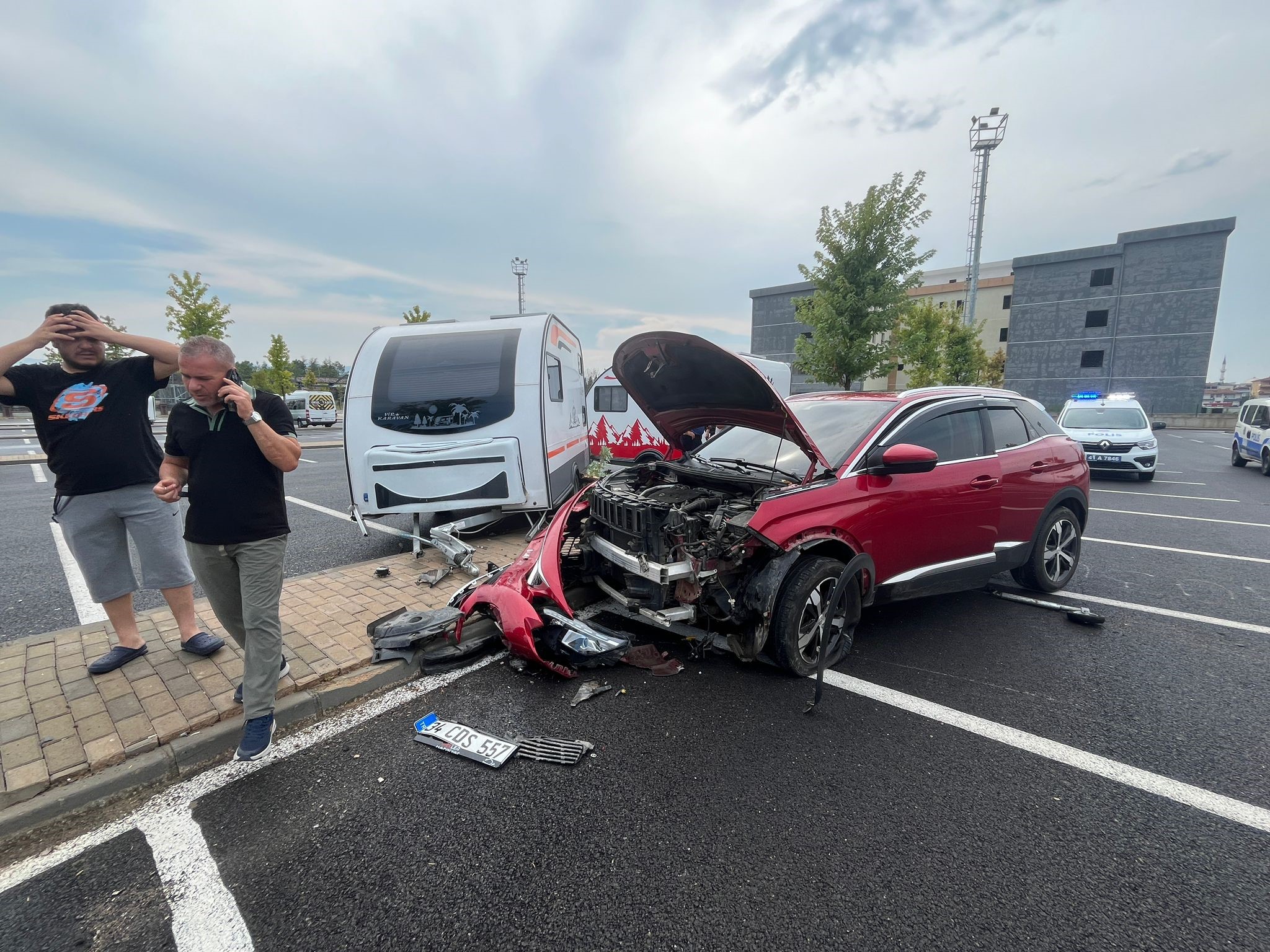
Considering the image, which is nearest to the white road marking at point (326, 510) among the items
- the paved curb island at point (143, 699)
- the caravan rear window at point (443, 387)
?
the caravan rear window at point (443, 387)

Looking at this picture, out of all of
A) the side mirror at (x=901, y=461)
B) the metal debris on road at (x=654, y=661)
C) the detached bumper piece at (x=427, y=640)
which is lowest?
the metal debris on road at (x=654, y=661)

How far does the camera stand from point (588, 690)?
320 cm

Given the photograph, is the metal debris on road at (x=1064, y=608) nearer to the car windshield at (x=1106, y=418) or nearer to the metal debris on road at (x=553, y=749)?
the metal debris on road at (x=553, y=749)

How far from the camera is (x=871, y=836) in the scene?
2.16 metres

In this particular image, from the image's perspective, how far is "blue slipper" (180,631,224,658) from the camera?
3.35 m

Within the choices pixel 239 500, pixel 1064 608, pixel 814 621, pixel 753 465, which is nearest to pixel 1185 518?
pixel 1064 608

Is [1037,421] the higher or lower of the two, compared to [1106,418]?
higher

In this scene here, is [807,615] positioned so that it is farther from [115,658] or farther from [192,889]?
[115,658]

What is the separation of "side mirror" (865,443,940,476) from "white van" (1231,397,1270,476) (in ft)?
52.4

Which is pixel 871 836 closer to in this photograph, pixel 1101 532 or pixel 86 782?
pixel 86 782

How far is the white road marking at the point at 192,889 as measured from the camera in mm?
1769

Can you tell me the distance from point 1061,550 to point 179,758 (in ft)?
20.8

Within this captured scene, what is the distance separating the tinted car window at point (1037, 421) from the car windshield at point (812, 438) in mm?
1650

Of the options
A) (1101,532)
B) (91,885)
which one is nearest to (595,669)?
(91,885)
